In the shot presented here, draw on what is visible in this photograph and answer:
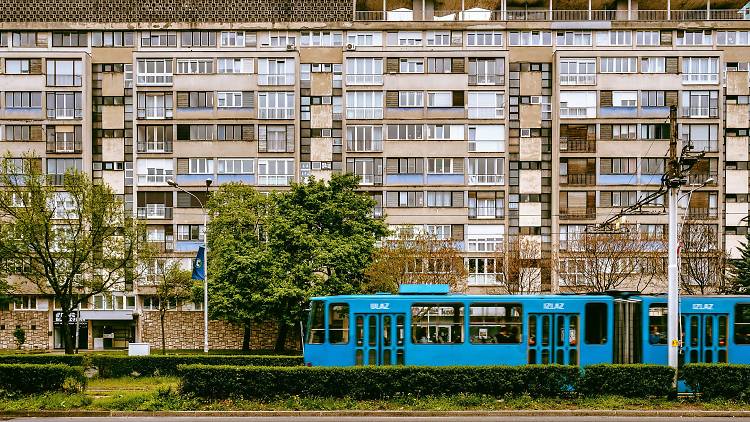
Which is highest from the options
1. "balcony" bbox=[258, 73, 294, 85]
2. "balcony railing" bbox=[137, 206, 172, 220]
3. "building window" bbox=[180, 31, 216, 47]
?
"building window" bbox=[180, 31, 216, 47]

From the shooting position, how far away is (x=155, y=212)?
59719 millimetres

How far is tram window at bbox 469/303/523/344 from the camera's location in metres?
26.6

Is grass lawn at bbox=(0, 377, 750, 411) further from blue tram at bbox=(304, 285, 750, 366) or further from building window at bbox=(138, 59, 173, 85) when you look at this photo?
building window at bbox=(138, 59, 173, 85)

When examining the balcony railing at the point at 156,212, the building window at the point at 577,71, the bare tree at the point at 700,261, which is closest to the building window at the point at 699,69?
the building window at the point at 577,71

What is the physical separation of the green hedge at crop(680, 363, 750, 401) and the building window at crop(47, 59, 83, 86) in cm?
5353

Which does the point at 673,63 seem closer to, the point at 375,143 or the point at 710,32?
the point at 710,32

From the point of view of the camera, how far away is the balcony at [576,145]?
195ft

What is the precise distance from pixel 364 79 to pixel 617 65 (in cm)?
2066

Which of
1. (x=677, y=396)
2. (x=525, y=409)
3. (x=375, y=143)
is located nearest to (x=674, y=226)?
(x=677, y=396)

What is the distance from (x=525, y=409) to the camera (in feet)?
69.7

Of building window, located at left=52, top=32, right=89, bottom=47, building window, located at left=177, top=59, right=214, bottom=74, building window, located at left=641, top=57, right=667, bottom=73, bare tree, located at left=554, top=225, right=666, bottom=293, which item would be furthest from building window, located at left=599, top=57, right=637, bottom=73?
building window, located at left=52, top=32, right=89, bottom=47

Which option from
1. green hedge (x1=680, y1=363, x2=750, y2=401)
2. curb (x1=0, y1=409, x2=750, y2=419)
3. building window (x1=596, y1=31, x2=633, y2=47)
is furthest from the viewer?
building window (x1=596, y1=31, x2=633, y2=47)

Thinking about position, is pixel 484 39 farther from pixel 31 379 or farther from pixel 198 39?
pixel 31 379

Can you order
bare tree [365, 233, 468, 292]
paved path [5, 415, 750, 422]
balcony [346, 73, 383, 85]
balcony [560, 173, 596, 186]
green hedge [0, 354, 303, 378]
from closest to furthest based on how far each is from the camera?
1. paved path [5, 415, 750, 422]
2. green hedge [0, 354, 303, 378]
3. bare tree [365, 233, 468, 292]
4. balcony [560, 173, 596, 186]
5. balcony [346, 73, 383, 85]
